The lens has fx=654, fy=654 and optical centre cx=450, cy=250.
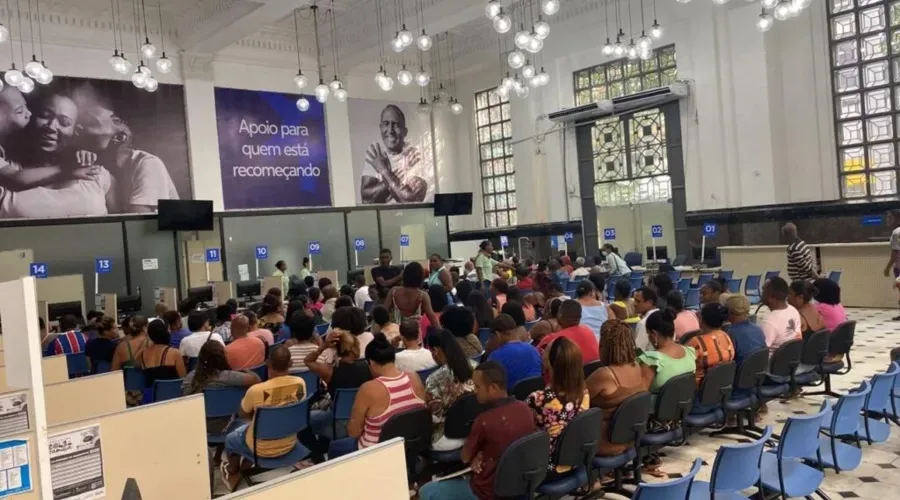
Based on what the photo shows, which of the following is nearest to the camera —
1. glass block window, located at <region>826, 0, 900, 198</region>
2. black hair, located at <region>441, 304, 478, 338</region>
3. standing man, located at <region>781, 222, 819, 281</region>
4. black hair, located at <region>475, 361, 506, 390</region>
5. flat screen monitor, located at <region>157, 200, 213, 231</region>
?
black hair, located at <region>475, 361, 506, 390</region>

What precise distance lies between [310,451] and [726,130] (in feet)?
37.2

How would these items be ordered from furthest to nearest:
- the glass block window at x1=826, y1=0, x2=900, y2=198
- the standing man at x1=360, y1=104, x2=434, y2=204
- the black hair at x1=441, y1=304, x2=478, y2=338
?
the standing man at x1=360, y1=104, x2=434, y2=204, the glass block window at x1=826, y1=0, x2=900, y2=198, the black hair at x1=441, y1=304, x2=478, y2=338

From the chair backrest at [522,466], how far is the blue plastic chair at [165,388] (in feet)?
9.71

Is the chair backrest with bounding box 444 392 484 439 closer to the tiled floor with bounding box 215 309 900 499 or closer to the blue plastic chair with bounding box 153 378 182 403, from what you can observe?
the tiled floor with bounding box 215 309 900 499

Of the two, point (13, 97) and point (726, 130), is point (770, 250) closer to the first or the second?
point (726, 130)

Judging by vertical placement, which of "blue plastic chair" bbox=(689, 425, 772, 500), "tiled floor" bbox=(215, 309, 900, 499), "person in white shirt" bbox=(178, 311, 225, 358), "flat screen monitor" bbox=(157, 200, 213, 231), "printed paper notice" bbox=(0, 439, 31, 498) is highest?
"flat screen monitor" bbox=(157, 200, 213, 231)

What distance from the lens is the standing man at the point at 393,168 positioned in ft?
54.2

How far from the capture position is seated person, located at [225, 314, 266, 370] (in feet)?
16.9

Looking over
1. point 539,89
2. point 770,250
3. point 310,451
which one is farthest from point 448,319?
point 539,89

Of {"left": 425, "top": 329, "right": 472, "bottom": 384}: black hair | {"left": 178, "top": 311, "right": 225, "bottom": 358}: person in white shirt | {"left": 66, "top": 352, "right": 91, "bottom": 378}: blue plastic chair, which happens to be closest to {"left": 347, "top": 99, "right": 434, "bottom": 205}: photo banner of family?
{"left": 66, "top": 352, "right": 91, "bottom": 378}: blue plastic chair

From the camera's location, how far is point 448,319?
191 inches

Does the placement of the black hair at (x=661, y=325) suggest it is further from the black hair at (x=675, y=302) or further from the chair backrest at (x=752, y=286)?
the chair backrest at (x=752, y=286)

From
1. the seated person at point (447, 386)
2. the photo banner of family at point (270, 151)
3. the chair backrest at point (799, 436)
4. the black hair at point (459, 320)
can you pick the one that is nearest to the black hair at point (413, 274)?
the black hair at point (459, 320)

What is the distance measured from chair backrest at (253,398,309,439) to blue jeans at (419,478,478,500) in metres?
1.00
